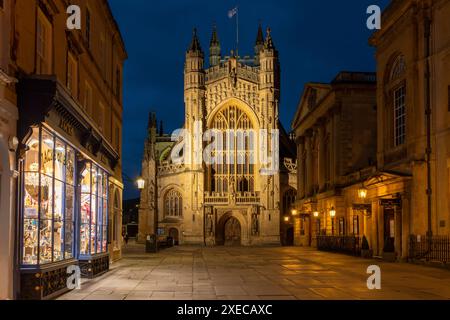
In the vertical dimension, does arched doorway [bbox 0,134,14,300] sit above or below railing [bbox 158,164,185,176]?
below

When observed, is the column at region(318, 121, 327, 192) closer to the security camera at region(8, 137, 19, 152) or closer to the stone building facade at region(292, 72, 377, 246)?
the stone building facade at region(292, 72, 377, 246)

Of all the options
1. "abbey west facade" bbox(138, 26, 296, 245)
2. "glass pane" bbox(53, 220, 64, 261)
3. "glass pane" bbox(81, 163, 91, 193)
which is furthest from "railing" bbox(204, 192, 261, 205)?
"glass pane" bbox(53, 220, 64, 261)

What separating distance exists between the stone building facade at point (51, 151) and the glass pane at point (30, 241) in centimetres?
2

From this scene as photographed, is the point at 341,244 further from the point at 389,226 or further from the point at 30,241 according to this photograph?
the point at 30,241

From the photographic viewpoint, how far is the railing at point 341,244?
38.9 m

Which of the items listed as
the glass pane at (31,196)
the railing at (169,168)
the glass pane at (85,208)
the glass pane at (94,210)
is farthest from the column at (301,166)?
the glass pane at (31,196)

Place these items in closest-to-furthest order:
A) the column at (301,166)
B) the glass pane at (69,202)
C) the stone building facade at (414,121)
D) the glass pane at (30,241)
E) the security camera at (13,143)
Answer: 1. the security camera at (13,143)
2. the glass pane at (30,241)
3. the glass pane at (69,202)
4. the stone building facade at (414,121)
5. the column at (301,166)

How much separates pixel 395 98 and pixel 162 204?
45.6m

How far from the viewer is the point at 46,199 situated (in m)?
14.4

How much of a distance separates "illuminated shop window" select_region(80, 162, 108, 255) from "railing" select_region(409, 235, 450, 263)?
42.9 feet

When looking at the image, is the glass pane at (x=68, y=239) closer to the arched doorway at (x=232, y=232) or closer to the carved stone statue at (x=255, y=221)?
the carved stone statue at (x=255, y=221)

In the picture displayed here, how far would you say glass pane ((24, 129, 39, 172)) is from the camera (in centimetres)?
1366

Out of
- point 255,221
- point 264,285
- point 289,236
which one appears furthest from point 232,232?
point 264,285

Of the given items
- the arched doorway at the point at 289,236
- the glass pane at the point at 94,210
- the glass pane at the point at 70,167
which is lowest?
the arched doorway at the point at 289,236
